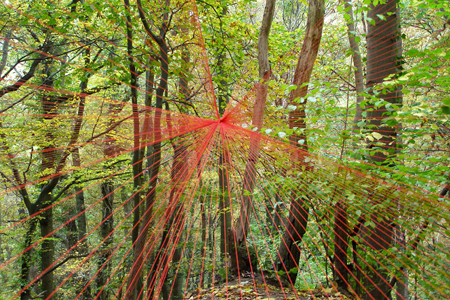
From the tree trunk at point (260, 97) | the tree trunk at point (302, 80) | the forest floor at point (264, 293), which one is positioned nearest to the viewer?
the forest floor at point (264, 293)

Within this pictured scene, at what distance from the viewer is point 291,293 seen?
3604mm

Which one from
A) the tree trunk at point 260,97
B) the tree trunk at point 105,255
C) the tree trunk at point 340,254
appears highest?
the tree trunk at point 260,97

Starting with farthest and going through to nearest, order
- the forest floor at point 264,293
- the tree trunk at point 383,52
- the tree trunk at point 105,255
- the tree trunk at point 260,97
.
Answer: the tree trunk at point 105,255
the tree trunk at point 260,97
the forest floor at point 264,293
the tree trunk at point 383,52

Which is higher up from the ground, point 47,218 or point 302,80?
point 302,80

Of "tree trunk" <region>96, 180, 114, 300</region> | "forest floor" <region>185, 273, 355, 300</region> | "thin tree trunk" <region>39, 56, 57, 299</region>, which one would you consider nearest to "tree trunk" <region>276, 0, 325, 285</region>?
"forest floor" <region>185, 273, 355, 300</region>

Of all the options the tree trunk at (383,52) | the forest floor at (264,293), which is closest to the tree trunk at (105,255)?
the forest floor at (264,293)

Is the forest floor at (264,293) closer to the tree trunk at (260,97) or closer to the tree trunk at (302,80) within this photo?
the tree trunk at (302,80)

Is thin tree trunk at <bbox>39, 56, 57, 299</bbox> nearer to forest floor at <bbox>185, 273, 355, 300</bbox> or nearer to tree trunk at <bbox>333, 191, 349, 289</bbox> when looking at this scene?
forest floor at <bbox>185, 273, 355, 300</bbox>

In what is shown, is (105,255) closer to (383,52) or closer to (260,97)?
(260,97)

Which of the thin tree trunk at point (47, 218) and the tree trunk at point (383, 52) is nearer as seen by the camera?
the tree trunk at point (383, 52)

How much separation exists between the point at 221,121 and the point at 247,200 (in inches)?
59.3

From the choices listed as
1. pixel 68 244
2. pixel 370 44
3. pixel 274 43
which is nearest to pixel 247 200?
pixel 370 44

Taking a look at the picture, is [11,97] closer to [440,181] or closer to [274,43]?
[274,43]

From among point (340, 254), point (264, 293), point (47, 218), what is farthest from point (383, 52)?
point (47, 218)
